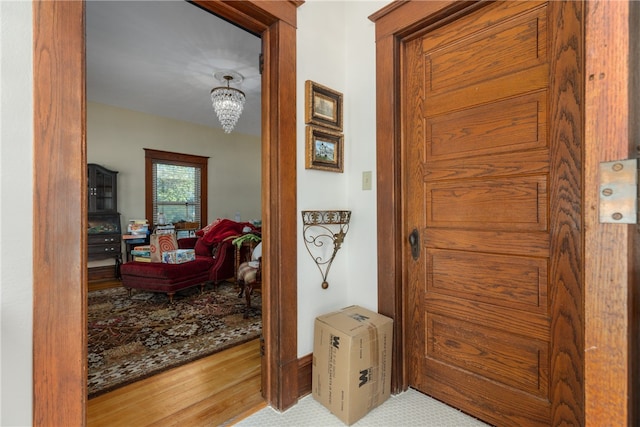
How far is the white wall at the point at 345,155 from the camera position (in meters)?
1.74

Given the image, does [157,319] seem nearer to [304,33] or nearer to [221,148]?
[304,33]

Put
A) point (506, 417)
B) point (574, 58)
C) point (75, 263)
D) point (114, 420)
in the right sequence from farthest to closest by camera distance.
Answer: point (114, 420) < point (506, 417) < point (574, 58) < point (75, 263)

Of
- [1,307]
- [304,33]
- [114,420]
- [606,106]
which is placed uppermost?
[304,33]

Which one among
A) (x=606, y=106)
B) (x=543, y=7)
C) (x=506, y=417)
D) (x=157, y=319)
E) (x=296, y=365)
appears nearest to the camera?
(x=606, y=106)

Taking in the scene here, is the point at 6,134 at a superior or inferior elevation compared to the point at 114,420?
superior

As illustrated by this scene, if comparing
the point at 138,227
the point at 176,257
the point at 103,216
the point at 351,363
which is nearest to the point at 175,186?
the point at 138,227

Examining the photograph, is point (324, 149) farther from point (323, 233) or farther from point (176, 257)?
point (176, 257)

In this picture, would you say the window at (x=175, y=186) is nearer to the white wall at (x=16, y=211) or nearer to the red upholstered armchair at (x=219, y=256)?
the red upholstered armchair at (x=219, y=256)

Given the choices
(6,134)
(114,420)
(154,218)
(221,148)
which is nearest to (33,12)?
(6,134)

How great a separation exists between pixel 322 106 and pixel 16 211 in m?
1.45

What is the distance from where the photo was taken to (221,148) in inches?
244

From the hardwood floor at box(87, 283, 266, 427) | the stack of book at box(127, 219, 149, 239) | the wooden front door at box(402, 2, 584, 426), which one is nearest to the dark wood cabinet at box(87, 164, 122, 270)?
the stack of book at box(127, 219, 149, 239)

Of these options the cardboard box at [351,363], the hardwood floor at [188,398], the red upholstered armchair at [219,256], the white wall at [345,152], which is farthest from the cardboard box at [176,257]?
the cardboard box at [351,363]

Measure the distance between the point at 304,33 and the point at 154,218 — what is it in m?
4.78
